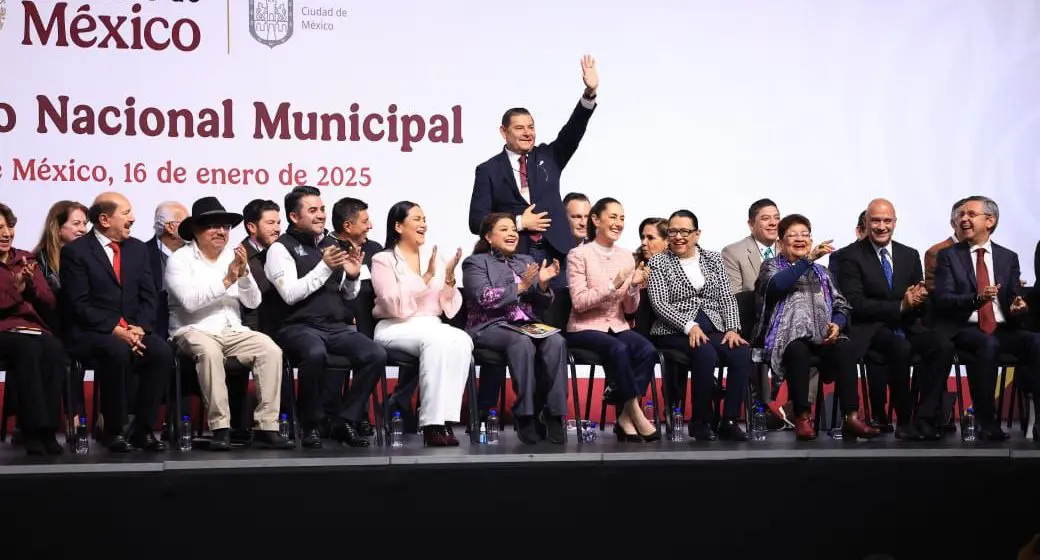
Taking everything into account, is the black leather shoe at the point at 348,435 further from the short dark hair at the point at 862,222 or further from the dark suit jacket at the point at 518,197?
the short dark hair at the point at 862,222

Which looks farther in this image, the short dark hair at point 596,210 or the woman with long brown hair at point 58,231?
the short dark hair at point 596,210

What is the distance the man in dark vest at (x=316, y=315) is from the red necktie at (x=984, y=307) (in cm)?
286

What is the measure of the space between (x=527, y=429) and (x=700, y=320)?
1.04 metres

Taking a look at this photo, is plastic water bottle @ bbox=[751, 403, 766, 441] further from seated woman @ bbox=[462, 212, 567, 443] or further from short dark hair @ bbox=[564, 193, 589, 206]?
short dark hair @ bbox=[564, 193, 589, 206]

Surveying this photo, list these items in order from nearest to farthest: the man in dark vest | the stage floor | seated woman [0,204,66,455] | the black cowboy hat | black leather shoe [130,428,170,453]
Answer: the stage floor < seated woman [0,204,66,455] < black leather shoe [130,428,170,453] < the man in dark vest < the black cowboy hat

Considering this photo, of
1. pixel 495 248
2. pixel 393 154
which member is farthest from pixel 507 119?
pixel 393 154

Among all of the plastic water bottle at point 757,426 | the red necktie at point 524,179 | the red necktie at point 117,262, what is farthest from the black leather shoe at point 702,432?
the red necktie at point 117,262

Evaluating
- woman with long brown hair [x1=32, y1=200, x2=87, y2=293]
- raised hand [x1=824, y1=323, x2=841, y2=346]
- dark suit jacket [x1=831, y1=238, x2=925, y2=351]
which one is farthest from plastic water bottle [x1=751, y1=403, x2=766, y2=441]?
woman with long brown hair [x1=32, y1=200, x2=87, y2=293]

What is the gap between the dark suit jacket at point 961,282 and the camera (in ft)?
20.1

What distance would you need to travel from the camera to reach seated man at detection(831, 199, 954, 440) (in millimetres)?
5922

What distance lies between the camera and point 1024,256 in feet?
25.0

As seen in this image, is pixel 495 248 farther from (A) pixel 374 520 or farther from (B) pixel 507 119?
(A) pixel 374 520

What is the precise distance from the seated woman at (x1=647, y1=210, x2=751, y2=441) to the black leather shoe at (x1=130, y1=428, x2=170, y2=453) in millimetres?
2286

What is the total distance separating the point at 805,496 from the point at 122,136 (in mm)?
3980
